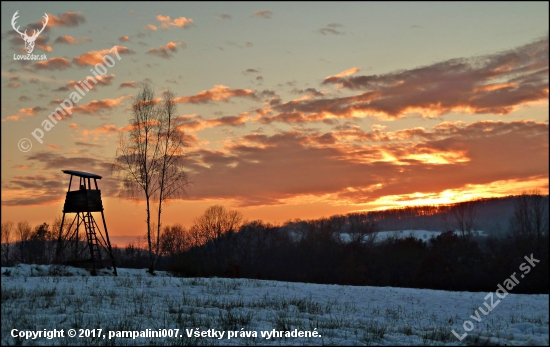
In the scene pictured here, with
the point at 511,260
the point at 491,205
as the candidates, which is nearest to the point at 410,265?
the point at 511,260

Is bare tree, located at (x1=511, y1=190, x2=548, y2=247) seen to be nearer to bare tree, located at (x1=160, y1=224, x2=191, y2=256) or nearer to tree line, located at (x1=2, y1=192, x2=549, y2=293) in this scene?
tree line, located at (x1=2, y1=192, x2=549, y2=293)

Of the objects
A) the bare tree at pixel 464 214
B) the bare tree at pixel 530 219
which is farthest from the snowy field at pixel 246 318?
the bare tree at pixel 464 214

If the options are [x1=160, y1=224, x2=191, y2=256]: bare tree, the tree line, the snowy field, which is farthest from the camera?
[x1=160, y1=224, x2=191, y2=256]: bare tree

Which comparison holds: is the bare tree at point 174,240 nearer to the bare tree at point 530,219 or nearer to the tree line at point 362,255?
the tree line at point 362,255

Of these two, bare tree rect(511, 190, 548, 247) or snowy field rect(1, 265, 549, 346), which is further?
bare tree rect(511, 190, 548, 247)

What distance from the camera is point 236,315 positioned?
46.3ft

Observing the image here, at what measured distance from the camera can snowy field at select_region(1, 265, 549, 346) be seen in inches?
438

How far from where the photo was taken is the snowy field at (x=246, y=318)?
1112cm

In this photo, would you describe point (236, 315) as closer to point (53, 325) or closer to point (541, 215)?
point (53, 325)

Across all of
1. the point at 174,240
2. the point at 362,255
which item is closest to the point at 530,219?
the point at 362,255

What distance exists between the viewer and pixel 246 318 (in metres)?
13.6

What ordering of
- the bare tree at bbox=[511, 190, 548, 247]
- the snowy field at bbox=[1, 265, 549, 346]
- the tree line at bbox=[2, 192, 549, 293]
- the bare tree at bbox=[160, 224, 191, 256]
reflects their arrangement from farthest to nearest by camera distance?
the bare tree at bbox=[160, 224, 191, 256] < the bare tree at bbox=[511, 190, 548, 247] < the tree line at bbox=[2, 192, 549, 293] < the snowy field at bbox=[1, 265, 549, 346]

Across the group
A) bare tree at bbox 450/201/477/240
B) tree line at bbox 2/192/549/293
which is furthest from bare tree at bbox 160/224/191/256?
bare tree at bbox 450/201/477/240

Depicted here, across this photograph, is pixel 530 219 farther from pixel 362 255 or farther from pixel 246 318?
pixel 246 318
